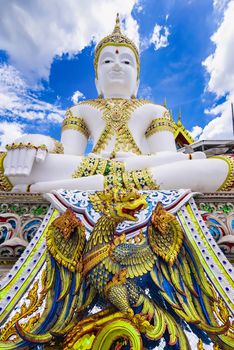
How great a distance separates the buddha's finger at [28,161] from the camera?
2308 millimetres

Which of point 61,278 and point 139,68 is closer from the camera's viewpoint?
point 61,278

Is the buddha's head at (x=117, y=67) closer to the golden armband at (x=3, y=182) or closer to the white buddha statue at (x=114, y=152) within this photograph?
the white buddha statue at (x=114, y=152)

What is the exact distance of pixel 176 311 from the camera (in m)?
1.23

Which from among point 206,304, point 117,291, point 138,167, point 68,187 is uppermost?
point 138,167

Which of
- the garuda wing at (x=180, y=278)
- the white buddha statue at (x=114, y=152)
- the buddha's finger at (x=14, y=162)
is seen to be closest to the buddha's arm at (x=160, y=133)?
the white buddha statue at (x=114, y=152)

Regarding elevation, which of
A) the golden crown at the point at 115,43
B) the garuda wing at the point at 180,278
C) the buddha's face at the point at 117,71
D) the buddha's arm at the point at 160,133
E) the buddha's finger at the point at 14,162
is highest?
the golden crown at the point at 115,43

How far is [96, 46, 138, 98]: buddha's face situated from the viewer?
3824 mm

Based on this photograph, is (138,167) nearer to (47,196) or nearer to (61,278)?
(47,196)

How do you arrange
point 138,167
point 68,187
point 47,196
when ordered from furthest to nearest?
point 138,167 < point 68,187 < point 47,196

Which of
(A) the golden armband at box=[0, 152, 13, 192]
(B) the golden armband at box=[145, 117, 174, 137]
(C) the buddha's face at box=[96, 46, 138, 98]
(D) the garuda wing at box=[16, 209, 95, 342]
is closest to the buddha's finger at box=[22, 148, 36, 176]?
(A) the golden armband at box=[0, 152, 13, 192]

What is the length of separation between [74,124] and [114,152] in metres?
0.85

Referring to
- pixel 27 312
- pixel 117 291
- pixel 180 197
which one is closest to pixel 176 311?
pixel 117 291

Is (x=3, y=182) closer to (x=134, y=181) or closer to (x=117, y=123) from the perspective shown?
(x=134, y=181)

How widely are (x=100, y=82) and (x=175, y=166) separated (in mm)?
2246
